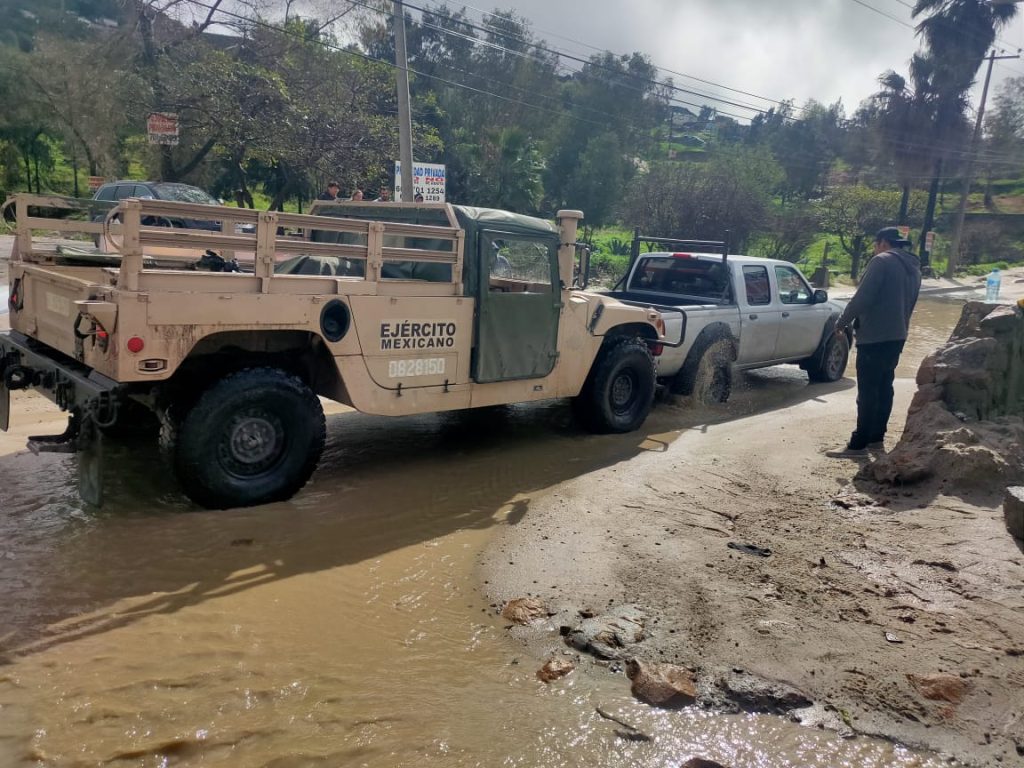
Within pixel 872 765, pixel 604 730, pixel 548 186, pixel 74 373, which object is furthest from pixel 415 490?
pixel 548 186

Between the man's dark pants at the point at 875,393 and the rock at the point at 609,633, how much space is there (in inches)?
144

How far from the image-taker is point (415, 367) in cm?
545

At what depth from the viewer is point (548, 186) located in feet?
105

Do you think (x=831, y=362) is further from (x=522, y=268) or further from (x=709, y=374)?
(x=522, y=268)

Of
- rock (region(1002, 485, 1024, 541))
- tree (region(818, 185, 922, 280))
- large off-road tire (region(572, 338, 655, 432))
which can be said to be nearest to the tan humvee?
large off-road tire (region(572, 338, 655, 432))

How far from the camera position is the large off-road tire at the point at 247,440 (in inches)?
181

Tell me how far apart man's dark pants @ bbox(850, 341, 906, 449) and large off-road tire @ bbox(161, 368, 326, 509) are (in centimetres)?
435

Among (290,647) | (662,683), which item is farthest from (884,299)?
(290,647)

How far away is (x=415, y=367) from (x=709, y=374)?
4165 mm

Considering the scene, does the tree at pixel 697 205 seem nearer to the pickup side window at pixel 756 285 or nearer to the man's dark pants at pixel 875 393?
the pickup side window at pixel 756 285

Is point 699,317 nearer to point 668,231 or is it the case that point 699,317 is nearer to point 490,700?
point 490,700

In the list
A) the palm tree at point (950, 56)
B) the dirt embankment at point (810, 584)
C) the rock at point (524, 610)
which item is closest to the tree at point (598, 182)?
the palm tree at point (950, 56)

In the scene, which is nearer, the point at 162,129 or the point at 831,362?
the point at 831,362

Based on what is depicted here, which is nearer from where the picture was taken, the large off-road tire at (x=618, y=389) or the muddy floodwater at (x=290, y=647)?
the muddy floodwater at (x=290, y=647)
